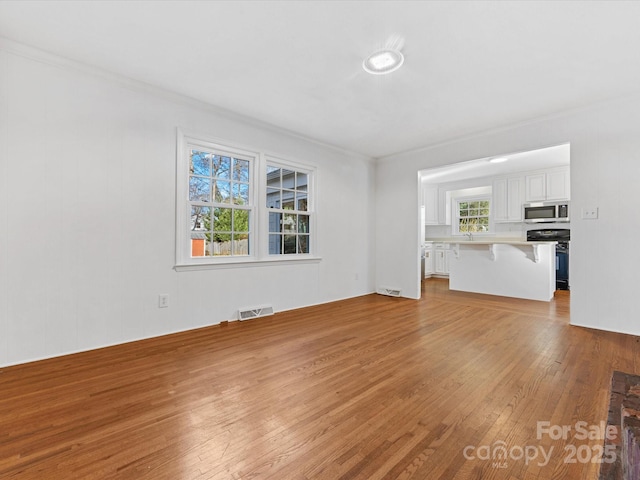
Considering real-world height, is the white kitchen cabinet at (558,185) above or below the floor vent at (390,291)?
above

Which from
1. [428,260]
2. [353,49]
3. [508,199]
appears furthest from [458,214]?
[353,49]

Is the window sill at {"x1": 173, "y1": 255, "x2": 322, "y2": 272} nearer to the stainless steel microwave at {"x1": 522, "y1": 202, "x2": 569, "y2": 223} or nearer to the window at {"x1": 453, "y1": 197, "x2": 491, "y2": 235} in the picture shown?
the window at {"x1": 453, "y1": 197, "x2": 491, "y2": 235}

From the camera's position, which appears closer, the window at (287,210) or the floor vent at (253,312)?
the floor vent at (253,312)

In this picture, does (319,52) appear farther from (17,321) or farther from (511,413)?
(17,321)

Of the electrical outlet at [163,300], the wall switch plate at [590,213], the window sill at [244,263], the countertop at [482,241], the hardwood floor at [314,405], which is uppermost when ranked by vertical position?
the wall switch plate at [590,213]

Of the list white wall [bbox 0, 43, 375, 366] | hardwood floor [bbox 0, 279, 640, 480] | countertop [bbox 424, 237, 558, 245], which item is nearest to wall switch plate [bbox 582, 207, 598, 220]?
hardwood floor [bbox 0, 279, 640, 480]

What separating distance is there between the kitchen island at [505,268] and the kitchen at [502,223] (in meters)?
0.01

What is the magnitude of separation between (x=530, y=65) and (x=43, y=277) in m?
4.60

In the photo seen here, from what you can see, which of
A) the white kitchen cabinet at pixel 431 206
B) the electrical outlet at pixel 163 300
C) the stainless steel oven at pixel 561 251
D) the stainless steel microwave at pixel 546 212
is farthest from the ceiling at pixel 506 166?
the electrical outlet at pixel 163 300

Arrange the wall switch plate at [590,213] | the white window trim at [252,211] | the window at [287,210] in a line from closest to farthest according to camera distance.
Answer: the white window trim at [252,211] → the wall switch plate at [590,213] → the window at [287,210]

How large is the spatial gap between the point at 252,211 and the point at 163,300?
1.49 meters

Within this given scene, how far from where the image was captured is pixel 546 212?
6168 mm

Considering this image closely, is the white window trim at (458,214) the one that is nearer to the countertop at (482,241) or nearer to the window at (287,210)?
the countertop at (482,241)

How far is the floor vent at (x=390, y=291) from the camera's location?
5.35 metres
